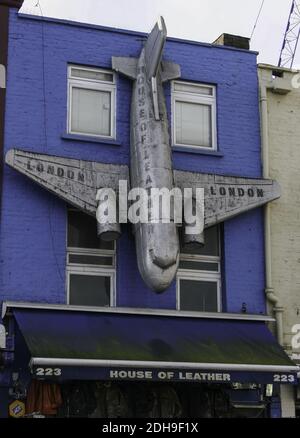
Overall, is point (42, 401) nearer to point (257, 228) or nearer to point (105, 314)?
point (105, 314)

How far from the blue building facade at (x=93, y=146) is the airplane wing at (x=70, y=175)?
0.35 metres

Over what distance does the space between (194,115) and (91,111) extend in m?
2.08

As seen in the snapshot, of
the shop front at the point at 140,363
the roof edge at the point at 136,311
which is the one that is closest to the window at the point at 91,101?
the roof edge at the point at 136,311

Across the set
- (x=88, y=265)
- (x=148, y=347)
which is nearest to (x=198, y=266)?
→ (x=88, y=265)

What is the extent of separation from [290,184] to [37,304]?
5768 mm

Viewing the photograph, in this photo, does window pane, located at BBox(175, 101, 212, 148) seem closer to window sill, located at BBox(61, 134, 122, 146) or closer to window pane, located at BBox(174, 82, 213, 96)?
window pane, located at BBox(174, 82, 213, 96)

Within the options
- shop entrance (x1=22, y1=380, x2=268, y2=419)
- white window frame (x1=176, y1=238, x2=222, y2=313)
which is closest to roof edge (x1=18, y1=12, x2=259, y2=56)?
white window frame (x1=176, y1=238, x2=222, y2=313)

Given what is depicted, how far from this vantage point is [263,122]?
1950cm

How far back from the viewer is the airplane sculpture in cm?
1702

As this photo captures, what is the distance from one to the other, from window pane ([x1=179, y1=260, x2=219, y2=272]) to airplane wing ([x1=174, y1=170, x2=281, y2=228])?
833mm

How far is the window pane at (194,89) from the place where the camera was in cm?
1920

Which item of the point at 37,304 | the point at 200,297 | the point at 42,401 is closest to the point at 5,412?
the point at 42,401

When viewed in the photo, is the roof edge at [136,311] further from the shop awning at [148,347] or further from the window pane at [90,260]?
the window pane at [90,260]

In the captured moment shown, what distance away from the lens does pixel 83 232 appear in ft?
59.2
